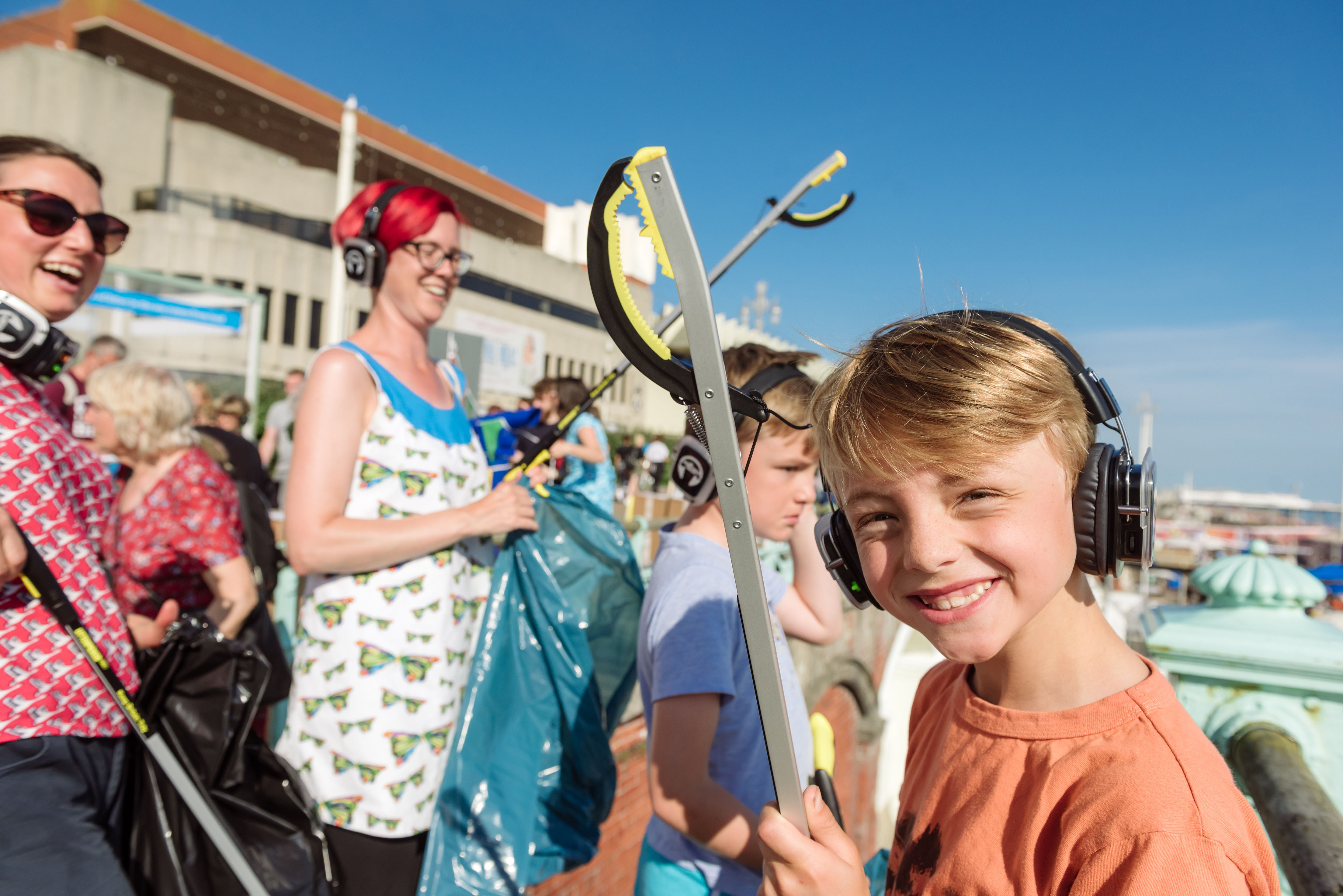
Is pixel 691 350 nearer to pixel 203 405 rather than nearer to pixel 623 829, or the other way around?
pixel 623 829

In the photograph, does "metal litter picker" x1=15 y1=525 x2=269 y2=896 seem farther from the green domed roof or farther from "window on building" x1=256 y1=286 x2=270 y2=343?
"window on building" x1=256 y1=286 x2=270 y2=343

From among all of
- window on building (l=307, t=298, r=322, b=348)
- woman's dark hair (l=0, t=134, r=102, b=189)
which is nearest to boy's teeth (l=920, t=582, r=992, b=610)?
woman's dark hair (l=0, t=134, r=102, b=189)

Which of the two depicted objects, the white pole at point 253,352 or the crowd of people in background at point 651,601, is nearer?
the crowd of people in background at point 651,601

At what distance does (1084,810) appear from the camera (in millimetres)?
890

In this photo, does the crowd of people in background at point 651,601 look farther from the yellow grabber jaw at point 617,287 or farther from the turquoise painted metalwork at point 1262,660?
the turquoise painted metalwork at point 1262,660

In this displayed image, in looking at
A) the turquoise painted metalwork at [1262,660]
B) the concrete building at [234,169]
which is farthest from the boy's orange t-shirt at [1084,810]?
the concrete building at [234,169]

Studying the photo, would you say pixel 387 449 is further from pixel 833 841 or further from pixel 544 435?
pixel 833 841

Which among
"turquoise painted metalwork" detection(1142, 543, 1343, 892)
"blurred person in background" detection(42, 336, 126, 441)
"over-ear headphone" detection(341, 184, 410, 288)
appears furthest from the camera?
"blurred person in background" detection(42, 336, 126, 441)

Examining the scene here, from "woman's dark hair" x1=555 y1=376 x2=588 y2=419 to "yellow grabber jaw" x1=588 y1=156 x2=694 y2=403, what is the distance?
16.1ft

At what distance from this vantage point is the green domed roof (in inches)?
69.7

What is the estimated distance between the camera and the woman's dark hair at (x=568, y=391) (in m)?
5.67

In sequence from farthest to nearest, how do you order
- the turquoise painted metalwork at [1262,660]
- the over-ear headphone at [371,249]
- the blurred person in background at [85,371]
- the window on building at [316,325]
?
the window on building at [316,325] < the blurred person in background at [85,371] < the over-ear headphone at [371,249] < the turquoise painted metalwork at [1262,660]

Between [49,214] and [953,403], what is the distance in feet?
5.77

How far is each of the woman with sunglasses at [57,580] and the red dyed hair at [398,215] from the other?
55cm
